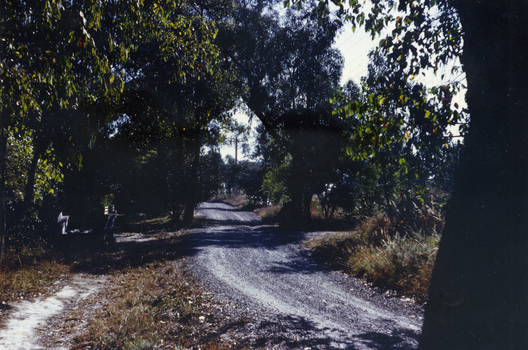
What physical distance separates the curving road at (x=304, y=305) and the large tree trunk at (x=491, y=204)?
174cm

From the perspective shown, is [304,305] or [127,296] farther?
[127,296]

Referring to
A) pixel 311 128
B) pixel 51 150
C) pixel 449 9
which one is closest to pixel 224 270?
pixel 51 150

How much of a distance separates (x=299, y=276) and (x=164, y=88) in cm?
726

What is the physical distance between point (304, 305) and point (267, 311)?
2.55 ft

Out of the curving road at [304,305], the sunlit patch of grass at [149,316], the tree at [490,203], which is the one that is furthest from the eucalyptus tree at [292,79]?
the tree at [490,203]

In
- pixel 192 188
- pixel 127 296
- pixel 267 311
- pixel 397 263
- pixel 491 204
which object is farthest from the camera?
pixel 192 188

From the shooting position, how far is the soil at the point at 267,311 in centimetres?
483

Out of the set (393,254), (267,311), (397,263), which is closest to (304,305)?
(267,311)

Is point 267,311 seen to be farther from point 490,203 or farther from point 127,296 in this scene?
point 490,203

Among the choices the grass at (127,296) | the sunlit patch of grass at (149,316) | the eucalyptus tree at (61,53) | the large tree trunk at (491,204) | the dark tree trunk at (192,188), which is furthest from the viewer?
the dark tree trunk at (192,188)

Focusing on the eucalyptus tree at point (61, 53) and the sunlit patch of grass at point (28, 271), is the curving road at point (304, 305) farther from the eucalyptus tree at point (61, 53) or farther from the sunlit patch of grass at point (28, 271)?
the eucalyptus tree at point (61, 53)

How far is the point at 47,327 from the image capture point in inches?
227

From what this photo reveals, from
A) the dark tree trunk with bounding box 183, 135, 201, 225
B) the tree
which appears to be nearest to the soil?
the tree

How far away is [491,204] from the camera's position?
2846 millimetres
